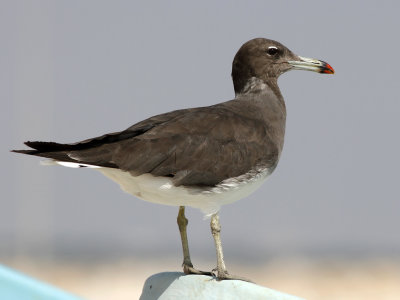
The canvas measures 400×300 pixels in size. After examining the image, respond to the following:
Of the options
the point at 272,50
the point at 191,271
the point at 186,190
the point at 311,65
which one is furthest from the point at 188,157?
the point at 311,65

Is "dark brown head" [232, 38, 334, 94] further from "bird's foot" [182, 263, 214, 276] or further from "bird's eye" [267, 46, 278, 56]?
"bird's foot" [182, 263, 214, 276]

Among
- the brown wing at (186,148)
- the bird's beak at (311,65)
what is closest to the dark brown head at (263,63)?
the bird's beak at (311,65)

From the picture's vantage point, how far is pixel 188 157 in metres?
9.68

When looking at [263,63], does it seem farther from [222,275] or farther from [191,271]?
[222,275]

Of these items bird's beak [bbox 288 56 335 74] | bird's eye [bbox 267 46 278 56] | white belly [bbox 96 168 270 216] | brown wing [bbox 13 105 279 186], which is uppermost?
bird's eye [bbox 267 46 278 56]

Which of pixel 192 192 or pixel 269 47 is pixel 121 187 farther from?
pixel 269 47

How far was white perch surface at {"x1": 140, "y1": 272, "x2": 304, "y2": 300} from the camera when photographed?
346 inches

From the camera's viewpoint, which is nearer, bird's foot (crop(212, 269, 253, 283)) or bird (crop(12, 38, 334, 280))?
bird (crop(12, 38, 334, 280))

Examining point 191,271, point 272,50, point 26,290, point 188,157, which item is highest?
point 272,50

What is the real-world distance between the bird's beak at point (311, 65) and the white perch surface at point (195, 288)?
132 inches

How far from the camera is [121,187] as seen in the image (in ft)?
31.9

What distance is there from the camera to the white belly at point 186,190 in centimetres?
948

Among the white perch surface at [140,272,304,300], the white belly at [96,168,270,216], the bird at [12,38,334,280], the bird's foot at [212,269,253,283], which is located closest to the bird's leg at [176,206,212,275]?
the bird at [12,38,334,280]

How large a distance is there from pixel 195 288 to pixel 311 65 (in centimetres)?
373
